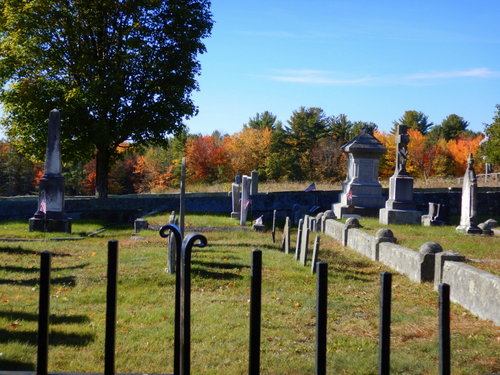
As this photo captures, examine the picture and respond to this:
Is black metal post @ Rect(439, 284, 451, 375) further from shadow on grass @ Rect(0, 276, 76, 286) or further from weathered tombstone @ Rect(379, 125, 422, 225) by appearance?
weathered tombstone @ Rect(379, 125, 422, 225)

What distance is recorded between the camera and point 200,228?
18.8 meters

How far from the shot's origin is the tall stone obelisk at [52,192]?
1786 centimetres

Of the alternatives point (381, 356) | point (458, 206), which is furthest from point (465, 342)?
point (458, 206)

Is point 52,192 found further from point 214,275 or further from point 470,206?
point 470,206

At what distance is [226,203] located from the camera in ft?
83.7

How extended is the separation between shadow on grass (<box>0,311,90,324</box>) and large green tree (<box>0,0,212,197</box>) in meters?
18.8

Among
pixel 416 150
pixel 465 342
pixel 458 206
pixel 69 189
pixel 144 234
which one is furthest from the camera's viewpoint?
pixel 416 150

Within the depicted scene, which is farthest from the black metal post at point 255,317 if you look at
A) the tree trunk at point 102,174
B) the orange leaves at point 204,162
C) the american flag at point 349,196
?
the orange leaves at point 204,162

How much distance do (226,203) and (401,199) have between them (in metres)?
9.03

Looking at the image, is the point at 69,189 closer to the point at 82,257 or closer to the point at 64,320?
the point at 82,257

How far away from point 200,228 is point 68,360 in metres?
13.8

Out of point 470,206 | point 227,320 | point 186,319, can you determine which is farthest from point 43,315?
point 470,206

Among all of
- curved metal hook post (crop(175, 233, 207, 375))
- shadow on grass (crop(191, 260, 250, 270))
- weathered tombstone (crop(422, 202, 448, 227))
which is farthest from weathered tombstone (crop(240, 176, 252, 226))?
curved metal hook post (crop(175, 233, 207, 375))

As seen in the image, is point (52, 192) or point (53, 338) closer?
point (53, 338)
